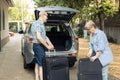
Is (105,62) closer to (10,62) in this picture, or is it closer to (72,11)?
(72,11)

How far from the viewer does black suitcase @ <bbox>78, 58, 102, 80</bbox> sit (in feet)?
21.5

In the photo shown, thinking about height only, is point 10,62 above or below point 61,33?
below

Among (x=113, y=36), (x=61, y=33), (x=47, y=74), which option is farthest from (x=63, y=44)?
(x=113, y=36)

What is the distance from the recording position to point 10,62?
42.2ft

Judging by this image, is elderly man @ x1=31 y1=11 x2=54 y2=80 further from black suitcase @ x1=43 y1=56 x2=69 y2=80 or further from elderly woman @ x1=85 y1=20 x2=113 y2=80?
elderly woman @ x1=85 y1=20 x2=113 y2=80

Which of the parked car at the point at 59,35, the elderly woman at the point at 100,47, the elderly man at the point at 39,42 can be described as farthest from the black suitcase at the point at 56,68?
the parked car at the point at 59,35

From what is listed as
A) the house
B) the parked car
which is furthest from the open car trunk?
the house

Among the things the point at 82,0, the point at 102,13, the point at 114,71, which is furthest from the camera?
Result: the point at 82,0

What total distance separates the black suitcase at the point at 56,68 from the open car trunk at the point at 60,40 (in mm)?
3054

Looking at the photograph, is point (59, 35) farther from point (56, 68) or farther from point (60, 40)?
point (56, 68)

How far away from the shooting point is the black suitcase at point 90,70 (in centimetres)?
655

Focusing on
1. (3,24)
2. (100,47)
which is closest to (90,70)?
(100,47)

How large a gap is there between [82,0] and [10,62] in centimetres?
544

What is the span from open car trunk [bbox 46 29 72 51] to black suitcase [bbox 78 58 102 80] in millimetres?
4177
